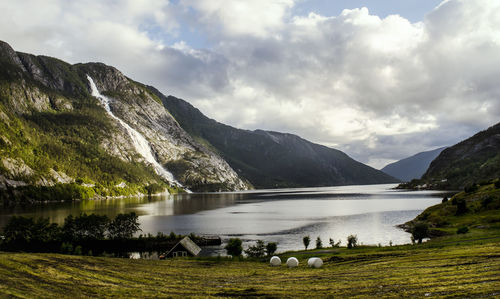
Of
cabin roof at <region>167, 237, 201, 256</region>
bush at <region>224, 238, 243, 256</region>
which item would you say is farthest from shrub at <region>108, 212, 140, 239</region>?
bush at <region>224, 238, 243, 256</region>

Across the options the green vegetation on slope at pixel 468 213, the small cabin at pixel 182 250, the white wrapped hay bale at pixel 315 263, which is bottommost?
the small cabin at pixel 182 250

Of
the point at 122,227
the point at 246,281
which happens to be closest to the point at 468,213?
the point at 246,281

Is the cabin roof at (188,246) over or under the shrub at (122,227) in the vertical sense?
under

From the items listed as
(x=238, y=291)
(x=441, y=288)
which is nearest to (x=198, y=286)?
(x=238, y=291)

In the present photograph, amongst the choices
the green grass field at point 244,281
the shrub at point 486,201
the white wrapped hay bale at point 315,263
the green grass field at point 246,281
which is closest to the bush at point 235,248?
the white wrapped hay bale at point 315,263

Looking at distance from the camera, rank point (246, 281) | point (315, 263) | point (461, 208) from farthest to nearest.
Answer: point (461, 208) → point (315, 263) → point (246, 281)

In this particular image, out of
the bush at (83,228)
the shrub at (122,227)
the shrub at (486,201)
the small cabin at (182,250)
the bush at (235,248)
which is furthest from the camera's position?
the shrub at (486,201)

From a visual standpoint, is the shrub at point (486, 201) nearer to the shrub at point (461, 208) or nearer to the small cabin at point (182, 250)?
the shrub at point (461, 208)

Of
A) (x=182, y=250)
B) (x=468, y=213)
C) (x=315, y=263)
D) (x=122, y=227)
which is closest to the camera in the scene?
(x=315, y=263)

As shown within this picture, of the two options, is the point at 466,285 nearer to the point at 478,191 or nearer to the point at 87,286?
the point at 87,286

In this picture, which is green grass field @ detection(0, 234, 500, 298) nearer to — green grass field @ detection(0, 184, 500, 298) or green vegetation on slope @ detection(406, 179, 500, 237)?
green grass field @ detection(0, 184, 500, 298)

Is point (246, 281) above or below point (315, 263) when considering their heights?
above

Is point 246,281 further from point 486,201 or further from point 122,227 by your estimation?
point 486,201

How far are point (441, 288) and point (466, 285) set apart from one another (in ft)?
5.00
